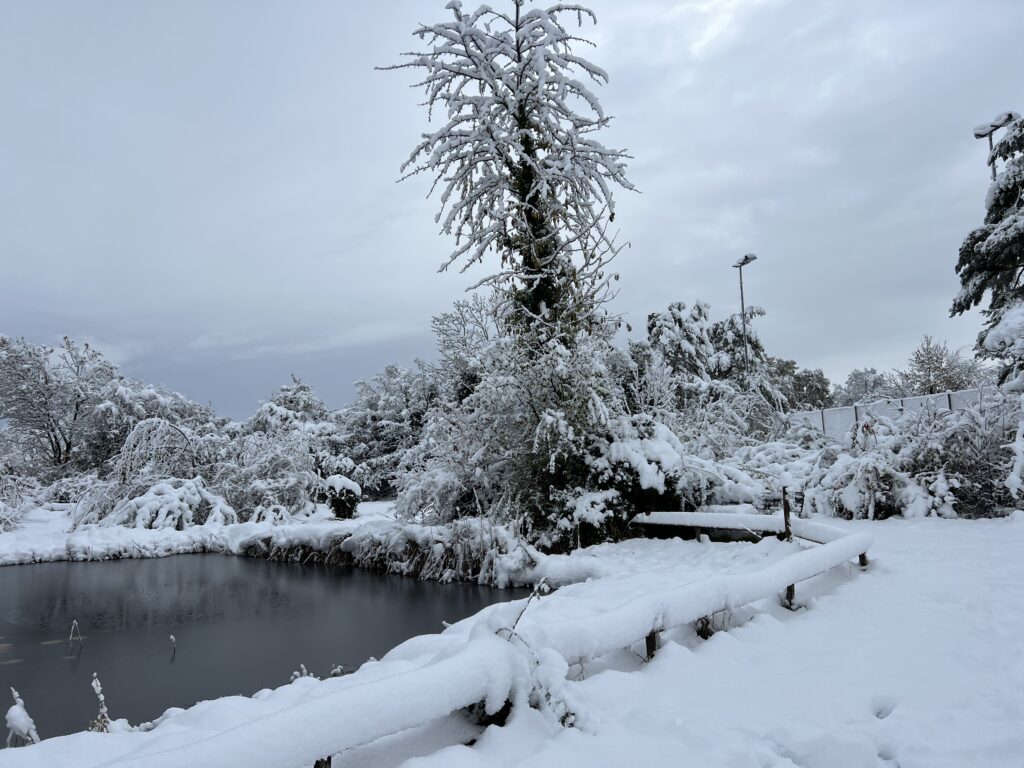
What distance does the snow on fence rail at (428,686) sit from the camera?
7.41 ft

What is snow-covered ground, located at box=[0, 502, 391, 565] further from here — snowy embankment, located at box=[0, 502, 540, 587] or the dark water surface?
the dark water surface

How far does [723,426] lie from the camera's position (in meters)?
14.1

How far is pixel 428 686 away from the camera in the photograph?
9.02 ft

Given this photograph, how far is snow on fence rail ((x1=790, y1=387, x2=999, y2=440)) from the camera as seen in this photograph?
12857 millimetres

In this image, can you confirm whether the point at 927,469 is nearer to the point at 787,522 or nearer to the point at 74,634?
the point at 787,522

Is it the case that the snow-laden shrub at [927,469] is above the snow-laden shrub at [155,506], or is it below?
above

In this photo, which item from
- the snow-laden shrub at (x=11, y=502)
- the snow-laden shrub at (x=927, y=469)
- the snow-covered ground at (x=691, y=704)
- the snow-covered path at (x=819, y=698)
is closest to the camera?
the snow-covered ground at (x=691, y=704)

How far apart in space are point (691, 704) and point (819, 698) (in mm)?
686

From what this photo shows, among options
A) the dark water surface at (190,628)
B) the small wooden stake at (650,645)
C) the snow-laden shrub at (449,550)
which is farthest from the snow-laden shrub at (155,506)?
the small wooden stake at (650,645)

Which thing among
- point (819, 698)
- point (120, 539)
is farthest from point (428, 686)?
point (120, 539)

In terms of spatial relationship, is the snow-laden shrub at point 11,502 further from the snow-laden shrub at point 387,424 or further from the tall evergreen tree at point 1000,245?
the tall evergreen tree at point 1000,245

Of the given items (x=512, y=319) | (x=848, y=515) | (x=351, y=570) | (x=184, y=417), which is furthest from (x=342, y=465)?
(x=848, y=515)

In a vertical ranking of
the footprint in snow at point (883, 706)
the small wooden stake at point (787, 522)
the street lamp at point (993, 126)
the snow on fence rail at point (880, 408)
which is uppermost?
the street lamp at point (993, 126)

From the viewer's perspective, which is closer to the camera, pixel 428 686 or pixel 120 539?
pixel 428 686
